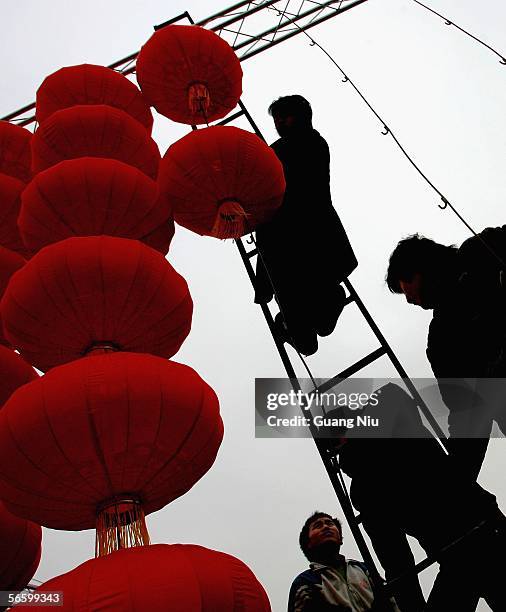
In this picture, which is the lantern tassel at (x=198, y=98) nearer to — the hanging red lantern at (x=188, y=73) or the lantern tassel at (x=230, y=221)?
the hanging red lantern at (x=188, y=73)

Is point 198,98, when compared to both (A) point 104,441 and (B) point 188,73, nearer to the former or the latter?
(B) point 188,73

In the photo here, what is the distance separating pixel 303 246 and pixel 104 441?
1.70 metres

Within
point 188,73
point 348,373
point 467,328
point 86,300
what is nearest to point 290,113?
point 188,73

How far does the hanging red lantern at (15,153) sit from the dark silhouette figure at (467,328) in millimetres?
3013

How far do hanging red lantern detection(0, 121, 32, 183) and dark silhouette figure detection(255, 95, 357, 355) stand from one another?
1861 millimetres

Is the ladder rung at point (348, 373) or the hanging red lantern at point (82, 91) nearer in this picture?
the ladder rung at point (348, 373)

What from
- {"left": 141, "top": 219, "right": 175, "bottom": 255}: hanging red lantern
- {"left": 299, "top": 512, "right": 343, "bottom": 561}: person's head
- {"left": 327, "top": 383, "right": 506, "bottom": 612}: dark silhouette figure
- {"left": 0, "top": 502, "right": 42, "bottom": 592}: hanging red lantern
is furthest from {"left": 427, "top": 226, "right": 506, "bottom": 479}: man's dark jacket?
{"left": 0, "top": 502, "right": 42, "bottom": 592}: hanging red lantern

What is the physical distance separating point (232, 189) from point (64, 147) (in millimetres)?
1012

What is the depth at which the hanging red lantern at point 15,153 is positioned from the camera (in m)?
4.29

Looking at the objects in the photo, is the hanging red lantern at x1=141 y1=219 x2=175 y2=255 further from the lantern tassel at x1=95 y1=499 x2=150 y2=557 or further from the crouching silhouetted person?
the crouching silhouetted person

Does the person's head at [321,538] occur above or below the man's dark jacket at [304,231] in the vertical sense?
below

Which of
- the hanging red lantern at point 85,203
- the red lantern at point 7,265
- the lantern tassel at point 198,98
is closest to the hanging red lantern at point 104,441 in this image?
the hanging red lantern at point 85,203

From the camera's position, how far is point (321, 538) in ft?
8.48

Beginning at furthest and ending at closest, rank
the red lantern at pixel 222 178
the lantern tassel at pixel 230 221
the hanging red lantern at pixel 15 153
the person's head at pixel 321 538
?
1. the hanging red lantern at pixel 15 153
2. the lantern tassel at pixel 230 221
3. the red lantern at pixel 222 178
4. the person's head at pixel 321 538
